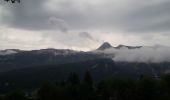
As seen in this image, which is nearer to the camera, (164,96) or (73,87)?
(164,96)

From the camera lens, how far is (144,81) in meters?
115

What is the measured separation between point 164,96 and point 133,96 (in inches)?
561

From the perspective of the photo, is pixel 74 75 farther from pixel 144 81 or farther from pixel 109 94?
pixel 144 81

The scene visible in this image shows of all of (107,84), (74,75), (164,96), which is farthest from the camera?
(74,75)

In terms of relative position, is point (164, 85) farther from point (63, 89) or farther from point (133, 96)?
point (63, 89)

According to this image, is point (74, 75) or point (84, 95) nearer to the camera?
point (84, 95)

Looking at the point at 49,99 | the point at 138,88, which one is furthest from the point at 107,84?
the point at 49,99

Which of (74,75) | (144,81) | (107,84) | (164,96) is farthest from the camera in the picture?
(74,75)

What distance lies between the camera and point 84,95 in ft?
383

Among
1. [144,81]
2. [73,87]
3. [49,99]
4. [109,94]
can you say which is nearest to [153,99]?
[144,81]

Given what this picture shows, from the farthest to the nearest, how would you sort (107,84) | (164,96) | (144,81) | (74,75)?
(74,75) < (107,84) < (144,81) < (164,96)

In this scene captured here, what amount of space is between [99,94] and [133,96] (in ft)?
38.2

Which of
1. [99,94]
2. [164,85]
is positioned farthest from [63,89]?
[164,85]

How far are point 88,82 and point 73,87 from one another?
1245 centimetres
